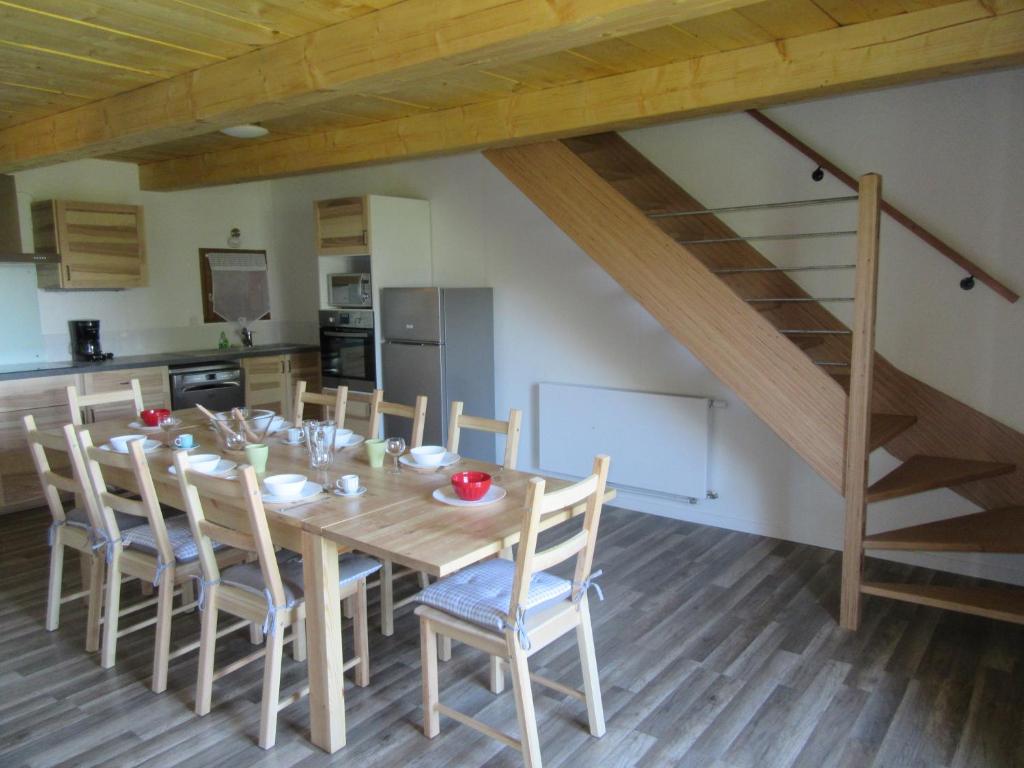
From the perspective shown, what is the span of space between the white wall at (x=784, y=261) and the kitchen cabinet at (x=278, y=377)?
4.82 feet

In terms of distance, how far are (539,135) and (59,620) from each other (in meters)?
3.17

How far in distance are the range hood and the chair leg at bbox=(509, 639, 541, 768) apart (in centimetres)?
442

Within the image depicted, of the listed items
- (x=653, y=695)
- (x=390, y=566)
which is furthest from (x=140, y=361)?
(x=653, y=695)

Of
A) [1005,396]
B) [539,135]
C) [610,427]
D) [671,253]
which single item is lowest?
[610,427]

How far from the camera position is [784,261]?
400 cm

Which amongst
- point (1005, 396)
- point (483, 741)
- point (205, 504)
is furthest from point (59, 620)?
point (1005, 396)

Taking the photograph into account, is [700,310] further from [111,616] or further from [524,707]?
[111,616]

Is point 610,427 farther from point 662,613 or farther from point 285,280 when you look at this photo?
point 285,280

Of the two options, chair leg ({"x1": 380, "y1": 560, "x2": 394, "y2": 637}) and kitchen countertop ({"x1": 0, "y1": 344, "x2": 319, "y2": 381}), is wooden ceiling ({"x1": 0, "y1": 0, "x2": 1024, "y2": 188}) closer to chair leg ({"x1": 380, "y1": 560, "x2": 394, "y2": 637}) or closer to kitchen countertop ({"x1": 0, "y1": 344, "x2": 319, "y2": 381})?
kitchen countertop ({"x1": 0, "y1": 344, "x2": 319, "y2": 381})

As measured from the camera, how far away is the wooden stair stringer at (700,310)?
315 cm

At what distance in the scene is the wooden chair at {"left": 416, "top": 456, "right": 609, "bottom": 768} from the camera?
6.80ft

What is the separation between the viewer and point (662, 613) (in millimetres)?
3293

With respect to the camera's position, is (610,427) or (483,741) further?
(610,427)

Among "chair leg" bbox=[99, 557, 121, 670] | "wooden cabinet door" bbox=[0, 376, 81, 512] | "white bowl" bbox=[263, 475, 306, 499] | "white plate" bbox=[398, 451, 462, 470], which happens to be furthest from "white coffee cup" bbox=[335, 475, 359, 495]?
"wooden cabinet door" bbox=[0, 376, 81, 512]
